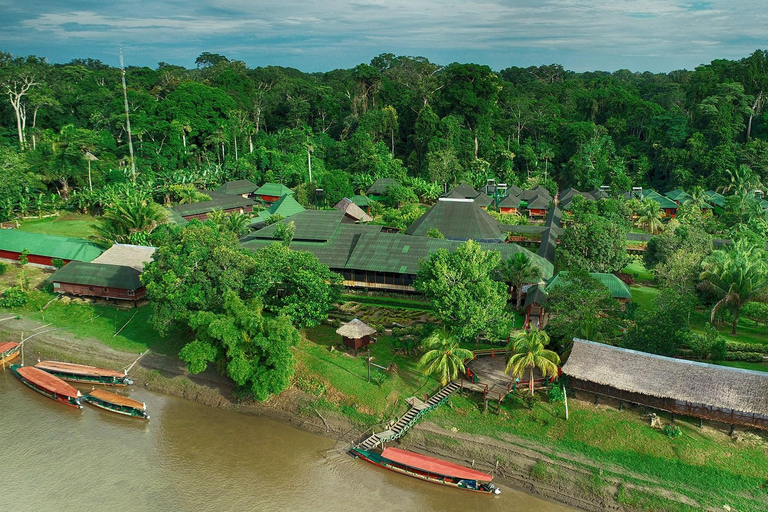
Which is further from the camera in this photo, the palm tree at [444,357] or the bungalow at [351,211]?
the bungalow at [351,211]

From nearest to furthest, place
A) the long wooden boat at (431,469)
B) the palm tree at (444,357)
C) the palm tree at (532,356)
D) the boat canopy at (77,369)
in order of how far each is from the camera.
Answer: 1. the long wooden boat at (431,469)
2. the palm tree at (532,356)
3. the palm tree at (444,357)
4. the boat canopy at (77,369)

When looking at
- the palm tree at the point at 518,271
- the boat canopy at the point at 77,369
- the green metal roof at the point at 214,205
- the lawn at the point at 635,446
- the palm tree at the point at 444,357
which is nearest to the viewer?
the lawn at the point at 635,446

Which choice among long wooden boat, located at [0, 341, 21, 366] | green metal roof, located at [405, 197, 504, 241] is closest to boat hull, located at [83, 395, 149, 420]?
long wooden boat, located at [0, 341, 21, 366]

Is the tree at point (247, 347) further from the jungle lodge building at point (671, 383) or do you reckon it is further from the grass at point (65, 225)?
the grass at point (65, 225)

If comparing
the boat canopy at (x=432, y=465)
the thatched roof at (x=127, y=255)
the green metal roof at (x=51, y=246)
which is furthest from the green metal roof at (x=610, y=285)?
the green metal roof at (x=51, y=246)

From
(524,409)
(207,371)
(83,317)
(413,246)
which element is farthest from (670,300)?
(83,317)

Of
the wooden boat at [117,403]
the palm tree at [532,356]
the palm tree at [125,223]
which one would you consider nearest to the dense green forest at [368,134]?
the palm tree at [125,223]

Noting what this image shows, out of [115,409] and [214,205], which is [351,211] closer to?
[214,205]

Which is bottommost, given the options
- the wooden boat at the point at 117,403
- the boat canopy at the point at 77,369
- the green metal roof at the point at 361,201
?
the wooden boat at the point at 117,403

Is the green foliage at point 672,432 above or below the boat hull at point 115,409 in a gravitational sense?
above
